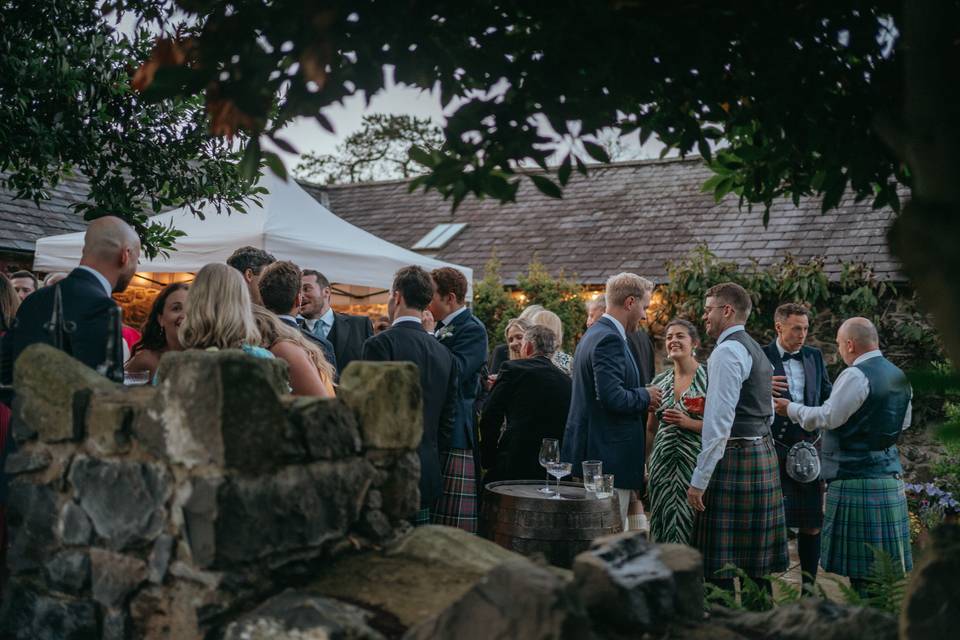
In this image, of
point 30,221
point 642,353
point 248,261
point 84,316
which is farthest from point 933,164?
point 30,221

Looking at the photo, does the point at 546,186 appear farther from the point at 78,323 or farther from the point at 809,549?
the point at 809,549

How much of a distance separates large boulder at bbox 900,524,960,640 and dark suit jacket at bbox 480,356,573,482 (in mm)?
3451

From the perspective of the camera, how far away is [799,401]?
260 inches

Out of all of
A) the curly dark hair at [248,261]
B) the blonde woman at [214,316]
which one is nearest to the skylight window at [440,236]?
the curly dark hair at [248,261]

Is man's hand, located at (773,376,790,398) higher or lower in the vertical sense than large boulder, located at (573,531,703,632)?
higher

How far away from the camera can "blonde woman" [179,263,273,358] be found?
11.8 ft

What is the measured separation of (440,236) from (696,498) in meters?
11.5

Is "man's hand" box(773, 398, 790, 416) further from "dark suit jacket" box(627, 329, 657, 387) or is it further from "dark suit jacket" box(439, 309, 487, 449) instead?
"dark suit jacket" box(439, 309, 487, 449)

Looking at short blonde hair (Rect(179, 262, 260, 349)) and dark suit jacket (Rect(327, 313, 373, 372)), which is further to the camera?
dark suit jacket (Rect(327, 313, 373, 372))

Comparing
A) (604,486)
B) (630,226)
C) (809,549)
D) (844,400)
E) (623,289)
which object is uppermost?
(630,226)

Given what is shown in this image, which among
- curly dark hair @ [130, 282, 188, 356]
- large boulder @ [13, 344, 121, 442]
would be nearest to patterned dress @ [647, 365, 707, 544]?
curly dark hair @ [130, 282, 188, 356]

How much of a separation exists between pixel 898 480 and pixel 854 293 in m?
5.90

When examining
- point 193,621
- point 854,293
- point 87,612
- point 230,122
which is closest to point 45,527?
point 87,612

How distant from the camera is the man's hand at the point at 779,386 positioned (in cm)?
633
